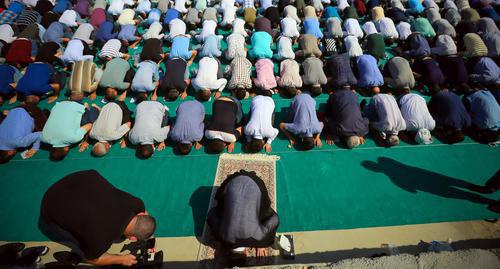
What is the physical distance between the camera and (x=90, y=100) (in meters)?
5.95

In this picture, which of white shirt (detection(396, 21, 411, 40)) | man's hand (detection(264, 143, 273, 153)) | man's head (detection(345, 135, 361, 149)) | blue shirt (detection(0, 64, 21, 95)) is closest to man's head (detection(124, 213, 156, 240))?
man's hand (detection(264, 143, 273, 153))

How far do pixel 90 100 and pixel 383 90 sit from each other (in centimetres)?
661

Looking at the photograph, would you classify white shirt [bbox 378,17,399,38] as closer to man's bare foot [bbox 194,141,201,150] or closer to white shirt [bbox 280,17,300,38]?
white shirt [bbox 280,17,300,38]

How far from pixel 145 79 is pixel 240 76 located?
2037mm

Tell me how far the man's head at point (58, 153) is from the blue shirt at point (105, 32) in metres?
3.66

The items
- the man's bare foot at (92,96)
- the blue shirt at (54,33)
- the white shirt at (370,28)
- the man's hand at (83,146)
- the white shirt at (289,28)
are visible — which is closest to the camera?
the man's hand at (83,146)

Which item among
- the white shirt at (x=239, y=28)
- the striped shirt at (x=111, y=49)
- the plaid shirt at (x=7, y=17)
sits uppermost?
the plaid shirt at (x=7, y=17)

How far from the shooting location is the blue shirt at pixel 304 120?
4.92 m

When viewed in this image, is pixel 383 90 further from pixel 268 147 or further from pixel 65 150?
pixel 65 150

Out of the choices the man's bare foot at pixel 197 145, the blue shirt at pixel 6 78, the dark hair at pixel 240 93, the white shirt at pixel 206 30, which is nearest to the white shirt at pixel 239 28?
the white shirt at pixel 206 30

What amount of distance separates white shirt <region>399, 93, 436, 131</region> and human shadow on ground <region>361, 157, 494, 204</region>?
2.65ft

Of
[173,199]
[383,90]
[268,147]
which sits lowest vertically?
[173,199]

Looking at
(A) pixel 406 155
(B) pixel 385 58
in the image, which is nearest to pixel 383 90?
(B) pixel 385 58

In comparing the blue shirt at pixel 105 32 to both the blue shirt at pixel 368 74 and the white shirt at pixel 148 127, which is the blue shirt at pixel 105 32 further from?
the blue shirt at pixel 368 74
